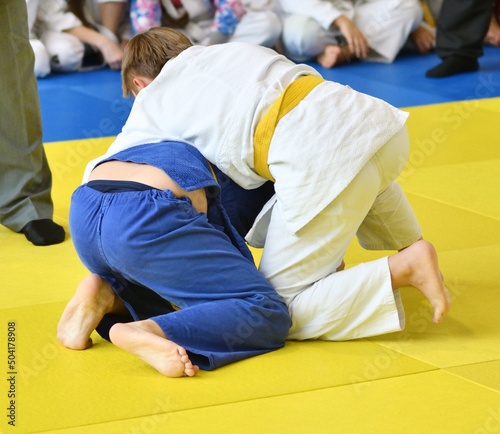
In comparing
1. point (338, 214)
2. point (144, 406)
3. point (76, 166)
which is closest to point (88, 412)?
point (144, 406)

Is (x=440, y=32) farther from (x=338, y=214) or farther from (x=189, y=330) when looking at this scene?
(x=189, y=330)

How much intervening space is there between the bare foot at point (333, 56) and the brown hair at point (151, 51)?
10.1ft

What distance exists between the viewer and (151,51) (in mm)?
2322

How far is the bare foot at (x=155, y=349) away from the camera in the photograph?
1.95 m

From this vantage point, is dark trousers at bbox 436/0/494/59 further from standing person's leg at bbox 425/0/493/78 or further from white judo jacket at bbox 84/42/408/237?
white judo jacket at bbox 84/42/408/237

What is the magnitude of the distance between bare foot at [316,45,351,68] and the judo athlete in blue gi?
10.8 feet

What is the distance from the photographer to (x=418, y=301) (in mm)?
2395

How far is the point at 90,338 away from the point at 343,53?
143 inches

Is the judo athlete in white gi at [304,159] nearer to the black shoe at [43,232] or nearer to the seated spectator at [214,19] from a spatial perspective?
the black shoe at [43,232]

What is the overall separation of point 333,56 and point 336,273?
3.41m

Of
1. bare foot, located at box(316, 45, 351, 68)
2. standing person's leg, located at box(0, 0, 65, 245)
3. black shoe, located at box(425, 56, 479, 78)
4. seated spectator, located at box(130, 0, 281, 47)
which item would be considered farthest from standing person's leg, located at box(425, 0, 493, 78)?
standing person's leg, located at box(0, 0, 65, 245)

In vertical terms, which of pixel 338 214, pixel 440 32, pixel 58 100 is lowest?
pixel 58 100

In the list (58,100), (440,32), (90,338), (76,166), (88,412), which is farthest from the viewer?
(440,32)

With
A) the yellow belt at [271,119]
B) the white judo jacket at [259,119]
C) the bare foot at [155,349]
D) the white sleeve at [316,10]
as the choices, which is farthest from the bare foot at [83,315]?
the white sleeve at [316,10]
